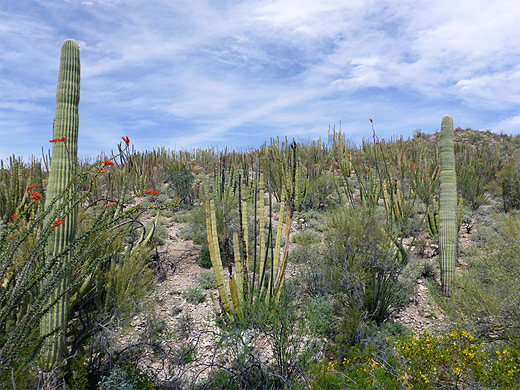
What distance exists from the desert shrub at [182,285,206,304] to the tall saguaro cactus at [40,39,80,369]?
2313 millimetres

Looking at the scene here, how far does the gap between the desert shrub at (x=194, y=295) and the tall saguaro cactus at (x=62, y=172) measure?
2313 millimetres

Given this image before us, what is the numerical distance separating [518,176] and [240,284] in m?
10.2

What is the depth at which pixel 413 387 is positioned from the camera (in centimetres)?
303

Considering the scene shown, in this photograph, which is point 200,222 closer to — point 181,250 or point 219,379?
point 181,250

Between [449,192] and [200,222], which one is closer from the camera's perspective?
[449,192]

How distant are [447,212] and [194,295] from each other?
4671 millimetres

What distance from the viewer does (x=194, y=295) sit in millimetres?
5766

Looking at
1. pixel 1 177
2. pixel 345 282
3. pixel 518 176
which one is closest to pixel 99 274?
pixel 345 282

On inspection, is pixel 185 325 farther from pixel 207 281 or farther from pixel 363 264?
pixel 363 264

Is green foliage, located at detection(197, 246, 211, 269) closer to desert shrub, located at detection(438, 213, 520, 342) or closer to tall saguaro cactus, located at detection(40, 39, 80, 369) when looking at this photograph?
tall saguaro cactus, located at detection(40, 39, 80, 369)

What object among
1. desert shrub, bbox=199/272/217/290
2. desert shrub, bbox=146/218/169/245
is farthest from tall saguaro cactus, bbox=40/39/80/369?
desert shrub, bbox=146/218/169/245

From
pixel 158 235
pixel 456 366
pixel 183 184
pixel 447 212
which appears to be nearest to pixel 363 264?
pixel 447 212

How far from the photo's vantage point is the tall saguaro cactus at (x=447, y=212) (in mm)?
6129

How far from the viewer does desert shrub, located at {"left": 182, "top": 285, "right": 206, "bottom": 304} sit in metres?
5.74
